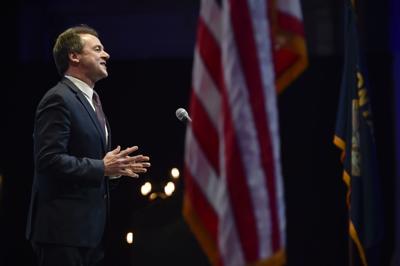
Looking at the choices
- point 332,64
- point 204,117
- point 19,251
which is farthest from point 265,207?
point 19,251

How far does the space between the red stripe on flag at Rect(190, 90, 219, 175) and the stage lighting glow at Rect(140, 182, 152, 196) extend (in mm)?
2607

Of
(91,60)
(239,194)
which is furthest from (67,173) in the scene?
(239,194)

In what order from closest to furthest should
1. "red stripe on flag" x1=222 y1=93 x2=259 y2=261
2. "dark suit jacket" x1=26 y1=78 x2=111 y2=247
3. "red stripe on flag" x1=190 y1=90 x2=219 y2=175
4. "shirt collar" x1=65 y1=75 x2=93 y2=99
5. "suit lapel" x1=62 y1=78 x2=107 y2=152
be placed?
"red stripe on flag" x1=222 y1=93 x2=259 y2=261 < "red stripe on flag" x1=190 y1=90 x2=219 y2=175 < "dark suit jacket" x1=26 y1=78 x2=111 y2=247 < "suit lapel" x1=62 y1=78 x2=107 y2=152 < "shirt collar" x1=65 y1=75 x2=93 y2=99

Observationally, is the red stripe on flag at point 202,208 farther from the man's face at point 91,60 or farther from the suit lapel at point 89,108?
the man's face at point 91,60

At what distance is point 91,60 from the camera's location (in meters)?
2.97

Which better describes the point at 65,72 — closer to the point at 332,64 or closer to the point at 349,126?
the point at 349,126

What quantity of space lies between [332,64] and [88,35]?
6.30 feet

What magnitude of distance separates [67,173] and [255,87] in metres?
0.97

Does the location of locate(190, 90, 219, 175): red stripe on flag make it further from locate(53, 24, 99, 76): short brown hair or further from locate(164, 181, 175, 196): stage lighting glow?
locate(164, 181, 175, 196): stage lighting glow

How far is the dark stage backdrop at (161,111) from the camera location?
174 inches

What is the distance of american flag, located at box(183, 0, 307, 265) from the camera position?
195 centimetres

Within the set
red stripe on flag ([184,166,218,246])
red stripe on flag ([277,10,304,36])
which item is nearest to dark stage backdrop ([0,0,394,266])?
red stripe on flag ([184,166,218,246])

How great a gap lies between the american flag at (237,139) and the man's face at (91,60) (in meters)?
0.97

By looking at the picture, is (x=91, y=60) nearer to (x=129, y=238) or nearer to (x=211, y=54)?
(x=211, y=54)
